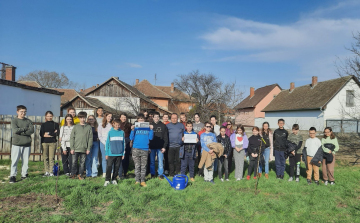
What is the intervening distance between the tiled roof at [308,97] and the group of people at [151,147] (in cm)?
1979

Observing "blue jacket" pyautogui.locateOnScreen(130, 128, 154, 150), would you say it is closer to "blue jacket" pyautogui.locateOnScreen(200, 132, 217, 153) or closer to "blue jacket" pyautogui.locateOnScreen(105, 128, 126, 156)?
"blue jacket" pyautogui.locateOnScreen(105, 128, 126, 156)

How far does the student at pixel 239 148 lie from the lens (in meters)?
7.64

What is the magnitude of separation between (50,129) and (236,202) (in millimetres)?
5649

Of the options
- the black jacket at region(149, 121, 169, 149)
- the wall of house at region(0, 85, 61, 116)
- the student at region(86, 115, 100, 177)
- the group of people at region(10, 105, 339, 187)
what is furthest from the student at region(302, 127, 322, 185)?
the wall of house at region(0, 85, 61, 116)

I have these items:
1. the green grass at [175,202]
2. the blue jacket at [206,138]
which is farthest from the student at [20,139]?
the blue jacket at [206,138]

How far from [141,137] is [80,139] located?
1.74 m

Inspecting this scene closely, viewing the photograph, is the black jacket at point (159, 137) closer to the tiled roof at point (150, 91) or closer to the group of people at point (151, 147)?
the group of people at point (151, 147)

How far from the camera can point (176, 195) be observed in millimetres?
5711

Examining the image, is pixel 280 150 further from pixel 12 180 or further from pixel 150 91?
pixel 150 91

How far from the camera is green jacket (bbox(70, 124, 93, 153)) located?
6914 mm

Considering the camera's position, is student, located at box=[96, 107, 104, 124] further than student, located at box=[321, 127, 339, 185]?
Yes

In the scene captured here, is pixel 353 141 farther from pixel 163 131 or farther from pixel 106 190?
pixel 106 190

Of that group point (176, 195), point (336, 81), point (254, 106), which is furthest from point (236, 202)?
point (254, 106)

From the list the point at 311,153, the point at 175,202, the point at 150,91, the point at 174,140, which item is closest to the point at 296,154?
the point at 311,153
